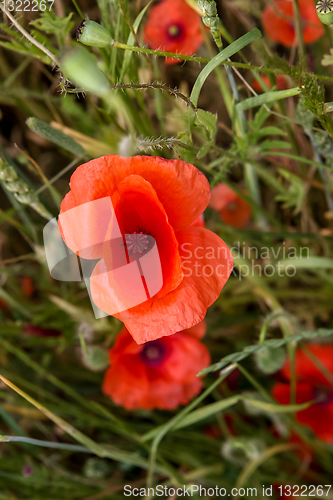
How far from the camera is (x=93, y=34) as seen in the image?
0.53 m

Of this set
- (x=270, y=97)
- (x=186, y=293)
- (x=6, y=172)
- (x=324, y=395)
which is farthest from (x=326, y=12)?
(x=324, y=395)

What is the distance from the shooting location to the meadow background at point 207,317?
2.85ft

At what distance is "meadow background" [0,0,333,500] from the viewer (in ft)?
2.85

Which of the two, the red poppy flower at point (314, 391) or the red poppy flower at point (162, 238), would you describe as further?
the red poppy flower at point (314, 391)

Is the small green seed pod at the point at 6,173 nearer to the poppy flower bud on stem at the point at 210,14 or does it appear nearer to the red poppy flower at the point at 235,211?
the poppy flower bud on stem at the point at 210,14

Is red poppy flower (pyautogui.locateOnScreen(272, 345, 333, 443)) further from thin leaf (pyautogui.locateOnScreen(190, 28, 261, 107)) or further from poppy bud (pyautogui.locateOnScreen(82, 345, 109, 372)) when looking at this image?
thin leaf (pyautogui.locateOnScreen(190, 28, 261, 107))

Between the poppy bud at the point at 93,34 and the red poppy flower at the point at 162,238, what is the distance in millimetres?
151

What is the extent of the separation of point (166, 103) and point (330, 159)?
2.44 feet

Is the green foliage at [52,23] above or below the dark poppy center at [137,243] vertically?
above

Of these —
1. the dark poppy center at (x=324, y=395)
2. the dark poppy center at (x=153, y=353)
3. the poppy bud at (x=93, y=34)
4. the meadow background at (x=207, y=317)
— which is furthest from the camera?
the dark poppy center at (x=324, y=395)

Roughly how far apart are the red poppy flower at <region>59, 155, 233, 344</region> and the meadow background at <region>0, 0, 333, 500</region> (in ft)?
0.59

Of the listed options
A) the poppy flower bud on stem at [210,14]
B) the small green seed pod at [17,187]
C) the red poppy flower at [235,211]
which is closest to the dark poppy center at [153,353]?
the red poppy flower at [235,211]

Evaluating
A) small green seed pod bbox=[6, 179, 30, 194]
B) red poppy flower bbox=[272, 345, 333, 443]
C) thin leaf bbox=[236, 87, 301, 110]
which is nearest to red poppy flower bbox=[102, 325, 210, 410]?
red poppy flower bbox=[272, 345, 333, 443]

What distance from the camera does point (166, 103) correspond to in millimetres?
1372
